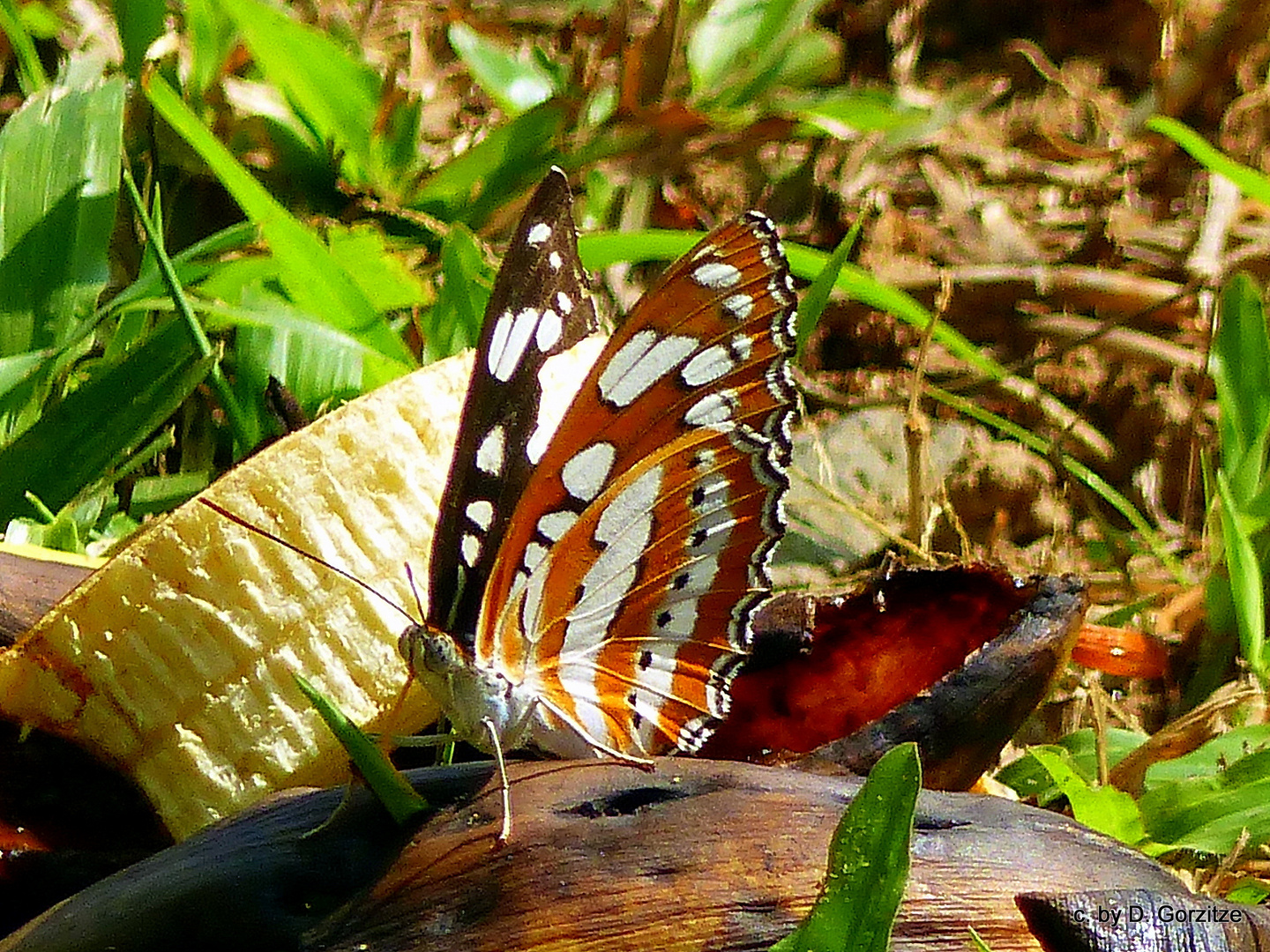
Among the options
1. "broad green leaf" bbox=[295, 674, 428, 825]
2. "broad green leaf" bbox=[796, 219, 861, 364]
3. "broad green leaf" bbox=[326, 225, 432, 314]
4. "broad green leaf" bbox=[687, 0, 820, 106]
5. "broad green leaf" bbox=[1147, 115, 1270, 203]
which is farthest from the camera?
"broad green leaf" bbox=[687, 0, 820, 106]

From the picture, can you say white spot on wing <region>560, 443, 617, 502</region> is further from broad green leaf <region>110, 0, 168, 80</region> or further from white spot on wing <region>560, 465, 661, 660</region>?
broad green leaf <region>110, 0, 168, 80</region>

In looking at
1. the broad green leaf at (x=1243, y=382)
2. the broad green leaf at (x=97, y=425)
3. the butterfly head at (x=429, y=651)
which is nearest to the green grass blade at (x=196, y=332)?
the broad green leaf at (x=97, y=425)

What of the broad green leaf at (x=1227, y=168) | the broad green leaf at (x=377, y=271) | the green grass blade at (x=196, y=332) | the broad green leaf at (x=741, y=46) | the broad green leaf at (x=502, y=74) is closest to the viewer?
the green grass blade at (x=196, y=332)

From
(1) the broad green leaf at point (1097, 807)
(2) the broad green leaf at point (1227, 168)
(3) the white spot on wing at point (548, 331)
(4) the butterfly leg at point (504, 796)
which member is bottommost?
(1) the broad green leaf at point (1097, 807)

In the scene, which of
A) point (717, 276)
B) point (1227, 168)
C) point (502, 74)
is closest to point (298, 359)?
point (717, 276)

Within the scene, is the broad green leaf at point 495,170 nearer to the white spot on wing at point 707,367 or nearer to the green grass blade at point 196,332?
the green grass blade at point 196,332

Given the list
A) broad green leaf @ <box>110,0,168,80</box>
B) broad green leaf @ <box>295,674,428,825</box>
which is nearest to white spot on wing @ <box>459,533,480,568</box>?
broad green leaf @ <box>295,674,428,825</box>
